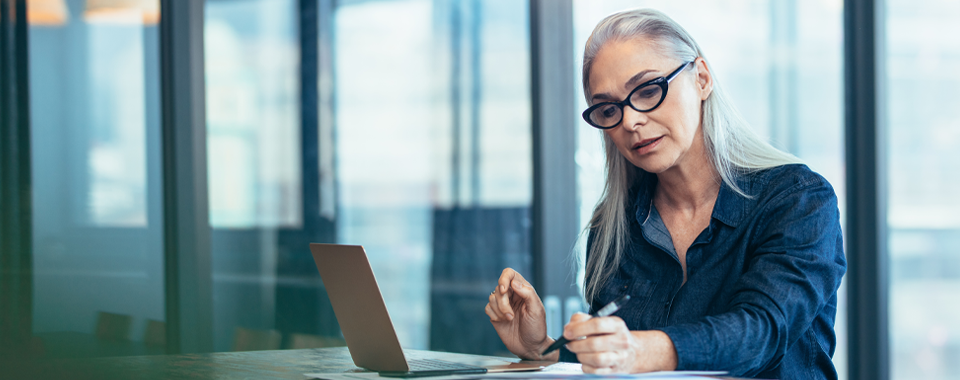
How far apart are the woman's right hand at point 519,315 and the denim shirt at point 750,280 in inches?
6.1

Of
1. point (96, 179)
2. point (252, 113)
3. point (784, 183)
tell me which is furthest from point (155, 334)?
point (784, 183)

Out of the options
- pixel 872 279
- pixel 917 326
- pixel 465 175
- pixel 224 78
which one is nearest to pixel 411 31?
pixel 465 175

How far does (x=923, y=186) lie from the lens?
2350 millimetres

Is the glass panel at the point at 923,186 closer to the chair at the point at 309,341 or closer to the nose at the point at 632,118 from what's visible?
the nose at the point at 632,118

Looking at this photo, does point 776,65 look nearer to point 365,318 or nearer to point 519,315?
point 519,315

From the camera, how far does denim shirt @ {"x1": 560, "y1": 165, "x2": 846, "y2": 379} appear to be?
3.29 ft

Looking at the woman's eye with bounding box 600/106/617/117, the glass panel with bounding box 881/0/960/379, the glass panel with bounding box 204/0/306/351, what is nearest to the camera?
the woman's eye with bounding box 600/106/617/117

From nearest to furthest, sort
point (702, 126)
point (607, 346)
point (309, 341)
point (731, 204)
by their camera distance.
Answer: point (607, 346) → point (731, 204) → point (702, 126) → point (309, 341)

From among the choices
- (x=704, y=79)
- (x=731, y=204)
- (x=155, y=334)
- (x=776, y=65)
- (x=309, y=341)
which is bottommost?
(x=309, y=341)

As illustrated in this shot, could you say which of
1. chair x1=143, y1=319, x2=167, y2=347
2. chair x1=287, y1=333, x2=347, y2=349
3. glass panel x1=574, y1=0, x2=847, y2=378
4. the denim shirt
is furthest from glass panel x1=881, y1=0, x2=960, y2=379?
chair x1=143, y1=319, x2=167, y2=347

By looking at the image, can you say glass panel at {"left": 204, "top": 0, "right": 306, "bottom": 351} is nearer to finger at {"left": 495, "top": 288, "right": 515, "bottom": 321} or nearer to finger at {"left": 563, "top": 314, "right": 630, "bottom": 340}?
finger at {"left": 495, "top": 288, "right": 515, "bottom": 321}

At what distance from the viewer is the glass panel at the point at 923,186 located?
233cm

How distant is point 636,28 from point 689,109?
7.1 inches

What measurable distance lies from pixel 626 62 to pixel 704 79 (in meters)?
0.20
